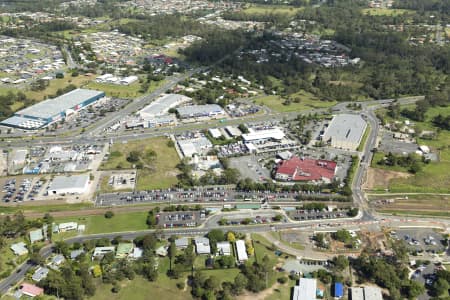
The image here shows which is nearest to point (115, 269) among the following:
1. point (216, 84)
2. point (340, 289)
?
point (340, 289)

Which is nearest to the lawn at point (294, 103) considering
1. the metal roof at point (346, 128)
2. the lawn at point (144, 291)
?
the metal roof at point (346, 128)

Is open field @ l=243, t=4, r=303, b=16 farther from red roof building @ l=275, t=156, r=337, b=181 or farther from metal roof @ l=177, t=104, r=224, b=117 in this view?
red roof building @ l=275, t=156, r=337, b=181

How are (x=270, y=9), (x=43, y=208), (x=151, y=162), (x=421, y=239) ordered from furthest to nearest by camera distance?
(x=270, y=9)
(x=151, y=162)
(x=43, y=208)
(x=421, y=239)

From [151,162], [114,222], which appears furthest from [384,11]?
[114,222]

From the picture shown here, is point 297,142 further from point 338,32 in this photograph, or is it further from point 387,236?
point 338,32

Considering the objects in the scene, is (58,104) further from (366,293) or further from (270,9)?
(270,9)

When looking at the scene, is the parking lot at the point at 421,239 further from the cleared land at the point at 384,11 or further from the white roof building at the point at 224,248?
Answer: the cleared land at the point at 384,11
